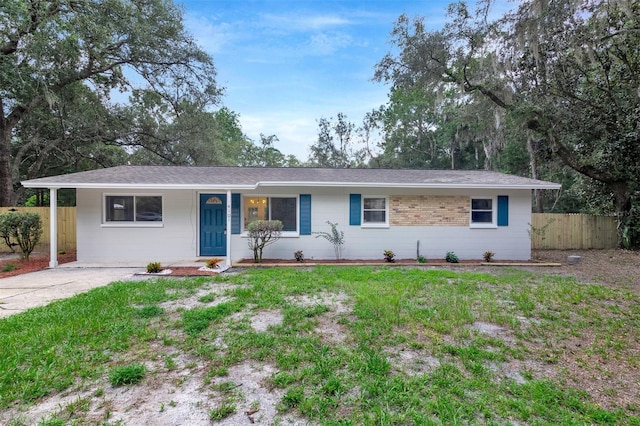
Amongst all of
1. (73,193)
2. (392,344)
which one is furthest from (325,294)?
(73,193)

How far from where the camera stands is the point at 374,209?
9.59 metres

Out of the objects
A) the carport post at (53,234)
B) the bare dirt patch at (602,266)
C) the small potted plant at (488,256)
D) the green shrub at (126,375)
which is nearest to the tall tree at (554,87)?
the bare dirt patch at (602,266)

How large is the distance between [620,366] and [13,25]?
57.7ft

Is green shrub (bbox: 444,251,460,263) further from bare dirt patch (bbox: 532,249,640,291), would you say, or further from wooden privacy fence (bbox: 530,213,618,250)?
wooden privacy fence (bbox: 530,213,618,250)

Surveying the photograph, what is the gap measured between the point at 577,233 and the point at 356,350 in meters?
13.3

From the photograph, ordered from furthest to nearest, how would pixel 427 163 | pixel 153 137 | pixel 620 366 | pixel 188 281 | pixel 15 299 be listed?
1. pixel 427 163
2. pixel 153 137
3. pixel 188 281
4. pixel 15 299
5. pixel 620 366

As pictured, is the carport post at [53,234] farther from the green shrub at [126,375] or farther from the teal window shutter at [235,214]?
the green shrub at [126,375]

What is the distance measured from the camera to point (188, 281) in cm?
641

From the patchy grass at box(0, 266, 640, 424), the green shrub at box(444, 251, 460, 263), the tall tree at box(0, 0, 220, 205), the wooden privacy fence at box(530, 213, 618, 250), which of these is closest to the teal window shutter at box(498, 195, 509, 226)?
the green shrub at box(444, 251, 460, 263)

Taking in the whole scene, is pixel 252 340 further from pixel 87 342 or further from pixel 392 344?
pixel 87 342

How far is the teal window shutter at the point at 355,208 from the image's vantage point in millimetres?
9422

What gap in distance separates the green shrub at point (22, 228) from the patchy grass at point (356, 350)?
5.64 m

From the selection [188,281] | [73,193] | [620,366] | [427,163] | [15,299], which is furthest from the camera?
[427,163]

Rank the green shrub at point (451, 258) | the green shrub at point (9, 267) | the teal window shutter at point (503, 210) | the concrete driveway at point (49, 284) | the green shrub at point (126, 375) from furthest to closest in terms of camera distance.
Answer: the teal window shutter at point (503, 210) → the green shrub at point (451, 258) → the green shrub at point (9, 267) → the concrete driveway at point (49, 284) → the green shrub at point (126, 375)
